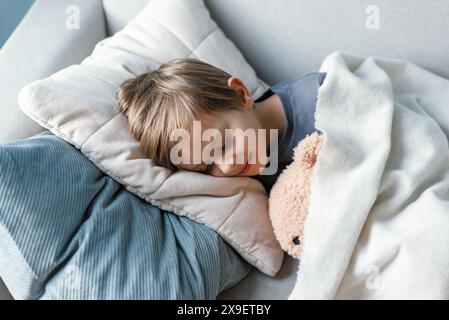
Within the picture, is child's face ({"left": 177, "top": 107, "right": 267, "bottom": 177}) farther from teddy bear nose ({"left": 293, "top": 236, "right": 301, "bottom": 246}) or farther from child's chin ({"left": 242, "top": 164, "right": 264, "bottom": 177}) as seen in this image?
teddy bear nose ({"left": 293, "top": 236, "right": 301, "bottom": 246})

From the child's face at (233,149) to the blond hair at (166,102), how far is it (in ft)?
0.06

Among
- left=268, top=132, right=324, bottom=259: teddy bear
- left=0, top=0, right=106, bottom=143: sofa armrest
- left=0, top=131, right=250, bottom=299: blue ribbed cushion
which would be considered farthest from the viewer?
left=0, top=0, right=106, bottom=143: sofa armrest

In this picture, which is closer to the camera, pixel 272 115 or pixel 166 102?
pixel 166 102

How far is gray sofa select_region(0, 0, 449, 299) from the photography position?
3.37ft

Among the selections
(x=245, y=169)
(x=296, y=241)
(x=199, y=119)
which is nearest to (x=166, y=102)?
(x=199, y=119)

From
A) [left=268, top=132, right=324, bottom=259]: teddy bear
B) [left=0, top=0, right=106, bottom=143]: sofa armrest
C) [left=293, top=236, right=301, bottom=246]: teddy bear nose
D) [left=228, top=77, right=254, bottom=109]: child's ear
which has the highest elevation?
[left=0, top=0, right=106, bottom=143]: sofa armrest

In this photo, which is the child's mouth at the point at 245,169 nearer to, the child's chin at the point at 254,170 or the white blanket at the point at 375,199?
the child's chin at the point at 254,170

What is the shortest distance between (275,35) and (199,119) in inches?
14.3

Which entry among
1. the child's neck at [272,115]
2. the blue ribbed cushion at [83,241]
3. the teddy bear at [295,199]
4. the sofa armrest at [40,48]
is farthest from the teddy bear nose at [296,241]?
the sofa armrest at [40,48]

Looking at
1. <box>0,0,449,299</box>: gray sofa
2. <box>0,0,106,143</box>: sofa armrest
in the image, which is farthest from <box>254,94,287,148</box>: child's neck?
<box>0,0,106,143</box>: sofa armrest

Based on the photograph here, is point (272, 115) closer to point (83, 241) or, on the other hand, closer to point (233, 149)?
point (233, 149)

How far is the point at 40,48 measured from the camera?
43.7 inches

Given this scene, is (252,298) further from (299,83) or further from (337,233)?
(299,83)

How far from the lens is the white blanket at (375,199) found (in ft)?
2.55
